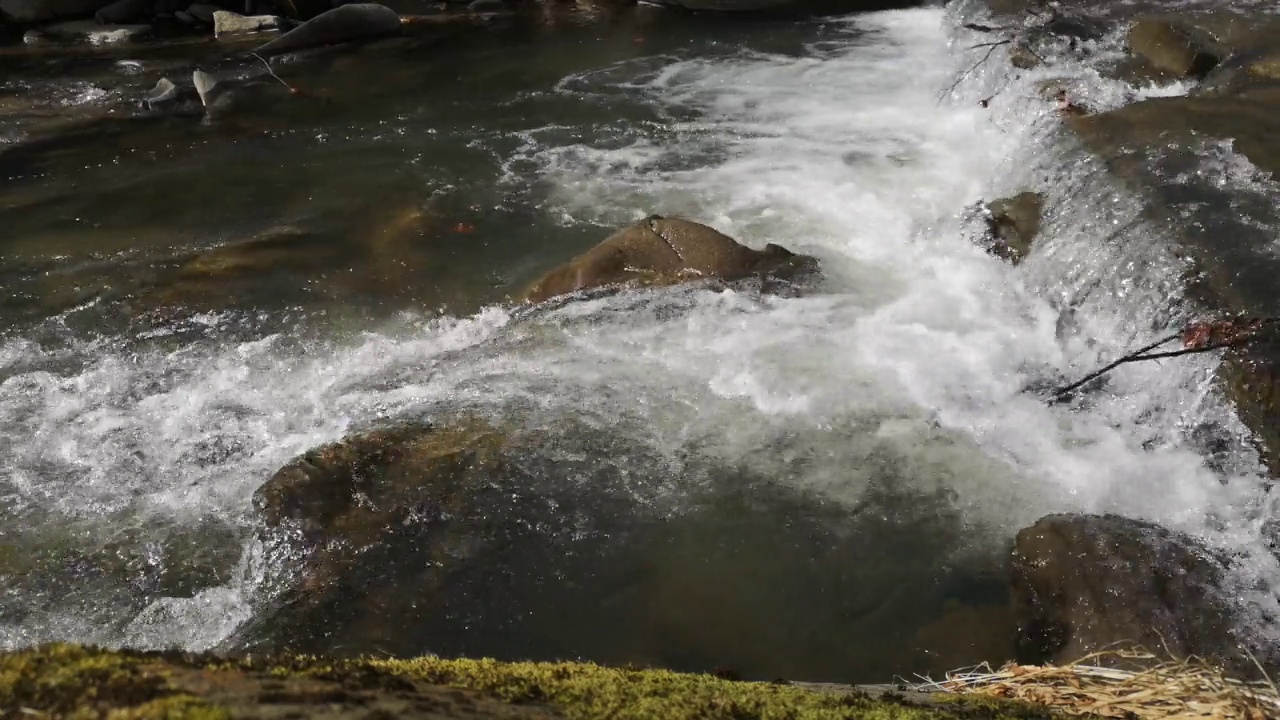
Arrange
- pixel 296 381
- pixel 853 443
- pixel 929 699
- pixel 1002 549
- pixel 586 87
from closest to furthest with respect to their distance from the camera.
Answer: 1. pixel 929 699
2. pixel 1002 549
3. pixel 853 443
4. pixel 296 381
5. pixel 586 87

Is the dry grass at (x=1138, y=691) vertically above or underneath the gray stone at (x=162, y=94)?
underneath

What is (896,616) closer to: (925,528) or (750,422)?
(925,528)

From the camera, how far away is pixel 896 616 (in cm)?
415

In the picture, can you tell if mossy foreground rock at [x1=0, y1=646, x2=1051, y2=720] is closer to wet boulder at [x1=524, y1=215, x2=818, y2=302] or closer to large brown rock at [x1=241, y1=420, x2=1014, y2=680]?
large brown rock at [x1=241, y1=420, x2=1014, y2=680]

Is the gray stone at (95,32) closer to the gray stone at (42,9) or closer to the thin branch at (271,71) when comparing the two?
the gray stone at (42,9)

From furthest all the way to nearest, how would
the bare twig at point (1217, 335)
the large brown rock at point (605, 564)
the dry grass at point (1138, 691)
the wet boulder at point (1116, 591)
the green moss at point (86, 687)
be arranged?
the bare twig at point (1217, 335) → the large brown rock at point (605, 564) → the wet boulder at point (1116, 591) → the dry grass at point (1138, 691) → the green moss at point (86, 687)

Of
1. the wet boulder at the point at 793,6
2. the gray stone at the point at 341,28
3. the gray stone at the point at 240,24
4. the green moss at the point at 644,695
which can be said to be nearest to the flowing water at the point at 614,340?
the green moss at the point at 644,695

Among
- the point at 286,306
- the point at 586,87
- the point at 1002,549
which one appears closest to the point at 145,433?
the point at 286,306

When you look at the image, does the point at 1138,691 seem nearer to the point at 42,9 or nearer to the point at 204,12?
the point at 204,12

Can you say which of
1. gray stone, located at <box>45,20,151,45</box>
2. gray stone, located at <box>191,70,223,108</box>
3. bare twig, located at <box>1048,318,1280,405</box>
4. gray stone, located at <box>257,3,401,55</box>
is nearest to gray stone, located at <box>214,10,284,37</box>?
gray stone, located at <box>257,3,401,55</box>

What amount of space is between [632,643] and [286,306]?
4363mm

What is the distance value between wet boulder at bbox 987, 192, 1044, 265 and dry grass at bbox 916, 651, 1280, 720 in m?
5.13

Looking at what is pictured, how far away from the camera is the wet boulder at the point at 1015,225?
274 inches

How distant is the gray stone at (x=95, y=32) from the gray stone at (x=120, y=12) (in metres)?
0.16
